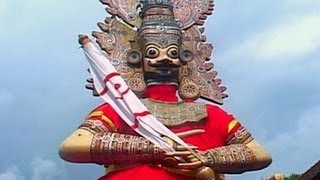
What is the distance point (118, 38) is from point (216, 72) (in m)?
0.83

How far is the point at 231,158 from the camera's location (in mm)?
6605

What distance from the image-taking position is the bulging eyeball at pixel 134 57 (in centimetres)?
721

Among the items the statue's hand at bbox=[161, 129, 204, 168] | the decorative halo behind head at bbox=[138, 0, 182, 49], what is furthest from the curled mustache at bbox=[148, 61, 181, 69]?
the statue's hand at bbox=[161, 129, 204, 168]

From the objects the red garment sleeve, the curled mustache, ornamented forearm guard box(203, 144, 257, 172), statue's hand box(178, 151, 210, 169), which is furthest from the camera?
the curled mustache

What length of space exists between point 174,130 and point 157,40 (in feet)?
2.48

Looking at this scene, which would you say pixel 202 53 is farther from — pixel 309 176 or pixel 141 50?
pixel 309 176

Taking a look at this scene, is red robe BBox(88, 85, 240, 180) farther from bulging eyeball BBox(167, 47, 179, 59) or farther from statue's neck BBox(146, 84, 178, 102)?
bulging eyeball BBox(167, 47, 179, 59)

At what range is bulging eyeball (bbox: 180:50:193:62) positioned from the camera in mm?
7215

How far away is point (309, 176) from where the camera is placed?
10.0 metres

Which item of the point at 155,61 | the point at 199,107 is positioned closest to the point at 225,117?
the point at 199,107

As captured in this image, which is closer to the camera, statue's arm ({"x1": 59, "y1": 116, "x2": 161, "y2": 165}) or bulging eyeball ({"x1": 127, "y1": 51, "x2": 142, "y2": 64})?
statue's arm ({"x1": 59, "y1": 116, "x2": 161, "y2": 165})

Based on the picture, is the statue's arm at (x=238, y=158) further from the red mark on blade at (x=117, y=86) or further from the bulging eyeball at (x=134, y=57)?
the bulging eyeball at (x=134, y=57)

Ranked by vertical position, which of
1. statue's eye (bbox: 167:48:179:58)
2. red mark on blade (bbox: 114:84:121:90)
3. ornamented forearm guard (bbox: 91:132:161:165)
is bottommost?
ornamented forearm guard (bbox: 91:132:161:165)

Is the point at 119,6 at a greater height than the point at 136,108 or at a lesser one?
greater
